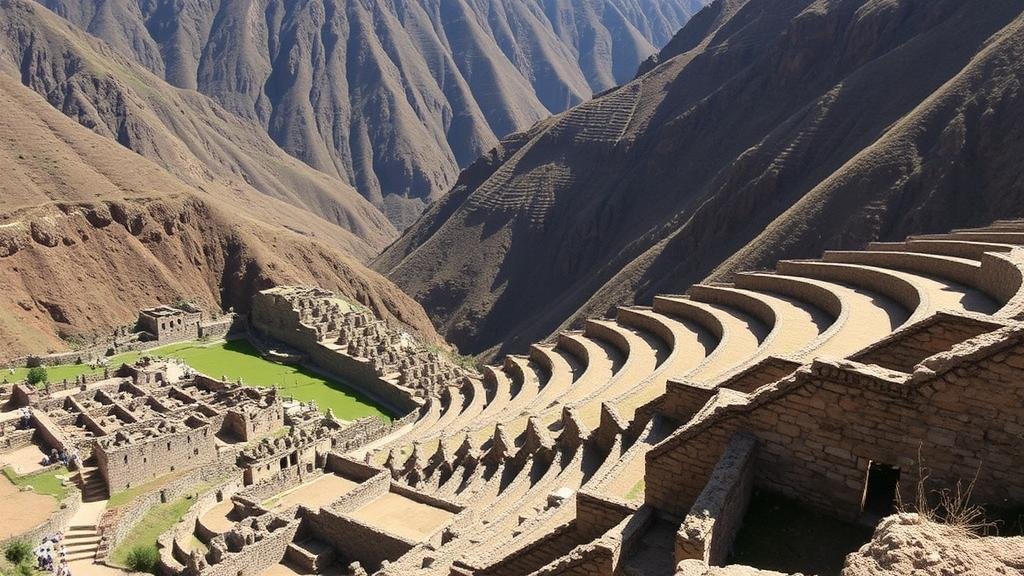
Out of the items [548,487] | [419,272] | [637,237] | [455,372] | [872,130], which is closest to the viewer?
[548,487]

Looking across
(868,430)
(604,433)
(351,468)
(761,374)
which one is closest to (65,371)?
(351,468)

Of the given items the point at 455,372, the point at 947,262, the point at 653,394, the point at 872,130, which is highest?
the point at 872,130

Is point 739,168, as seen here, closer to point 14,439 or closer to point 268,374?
point 268,374

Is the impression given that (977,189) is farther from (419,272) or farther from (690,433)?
(419,272)

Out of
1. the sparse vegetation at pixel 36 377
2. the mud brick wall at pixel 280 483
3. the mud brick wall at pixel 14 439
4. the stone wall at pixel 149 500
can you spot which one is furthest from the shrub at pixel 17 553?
the sparse vegetation at pixel 36 377

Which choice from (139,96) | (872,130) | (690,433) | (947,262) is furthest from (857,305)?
(139,96)

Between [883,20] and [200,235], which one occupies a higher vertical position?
[883,20]
